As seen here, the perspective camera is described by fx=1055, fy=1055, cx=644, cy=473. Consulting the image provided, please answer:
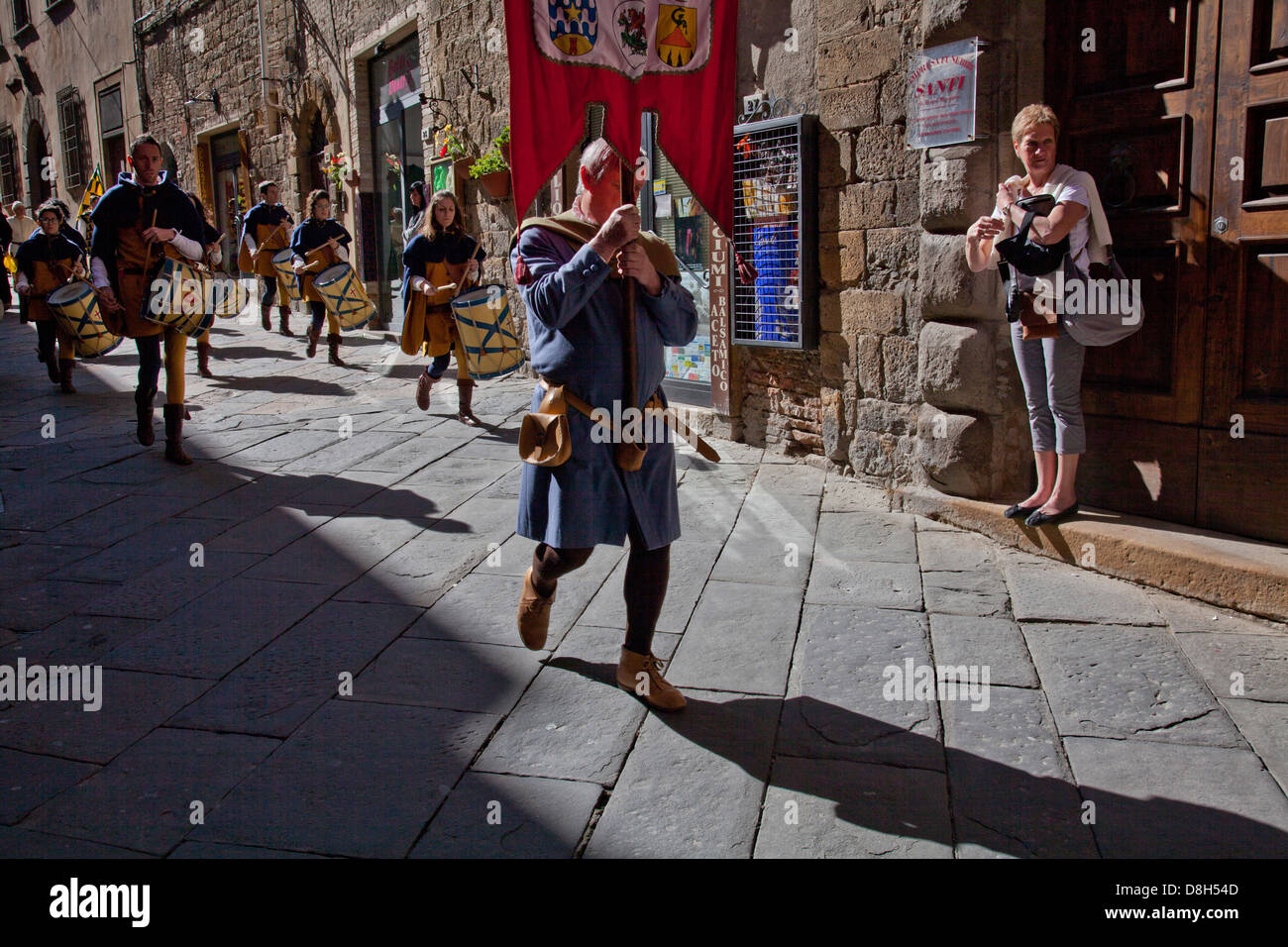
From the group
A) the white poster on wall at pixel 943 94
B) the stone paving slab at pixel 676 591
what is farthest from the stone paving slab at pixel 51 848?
the white poster on wall at pixel 943 94

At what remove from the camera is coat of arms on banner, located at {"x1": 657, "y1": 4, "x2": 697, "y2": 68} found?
12.3ft

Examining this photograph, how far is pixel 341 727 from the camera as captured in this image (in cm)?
314

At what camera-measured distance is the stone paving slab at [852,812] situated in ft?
8.22

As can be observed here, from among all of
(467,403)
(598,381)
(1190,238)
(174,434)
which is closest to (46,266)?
(174,434)

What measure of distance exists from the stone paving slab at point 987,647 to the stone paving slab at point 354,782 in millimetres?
1611

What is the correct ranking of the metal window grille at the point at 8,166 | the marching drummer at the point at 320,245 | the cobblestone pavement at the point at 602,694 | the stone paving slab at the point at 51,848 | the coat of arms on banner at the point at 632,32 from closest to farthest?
1. the stone paving slab at the point at 51,848
2. the cobblestone pavement at the point at 602,694
3. the coat of arms on banner at the point at 632,32
4. the marching drummer at the point at 320,245
5. the metal window grille at the point at 8,166

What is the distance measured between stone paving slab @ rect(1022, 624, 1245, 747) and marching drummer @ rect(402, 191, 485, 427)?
15.8 ft

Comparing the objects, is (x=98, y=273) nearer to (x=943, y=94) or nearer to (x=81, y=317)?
(x=81, y=317)

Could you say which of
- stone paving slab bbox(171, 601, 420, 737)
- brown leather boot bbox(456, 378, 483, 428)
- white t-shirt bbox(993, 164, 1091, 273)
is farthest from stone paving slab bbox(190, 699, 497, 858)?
brown leather boot bbox(456, 378, 483, 428)

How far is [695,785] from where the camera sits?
280cm

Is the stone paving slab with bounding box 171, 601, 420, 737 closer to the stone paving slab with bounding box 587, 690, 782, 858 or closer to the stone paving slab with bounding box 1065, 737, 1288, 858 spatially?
the stone paving slab with bounding box 587, 690, 782, 858

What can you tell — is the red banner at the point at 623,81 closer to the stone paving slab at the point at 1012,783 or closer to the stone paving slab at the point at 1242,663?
the stone paving slab at the point at 1012,783

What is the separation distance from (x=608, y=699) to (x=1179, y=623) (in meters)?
2.16

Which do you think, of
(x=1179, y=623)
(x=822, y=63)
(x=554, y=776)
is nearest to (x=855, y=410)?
(x=822, y=63)
